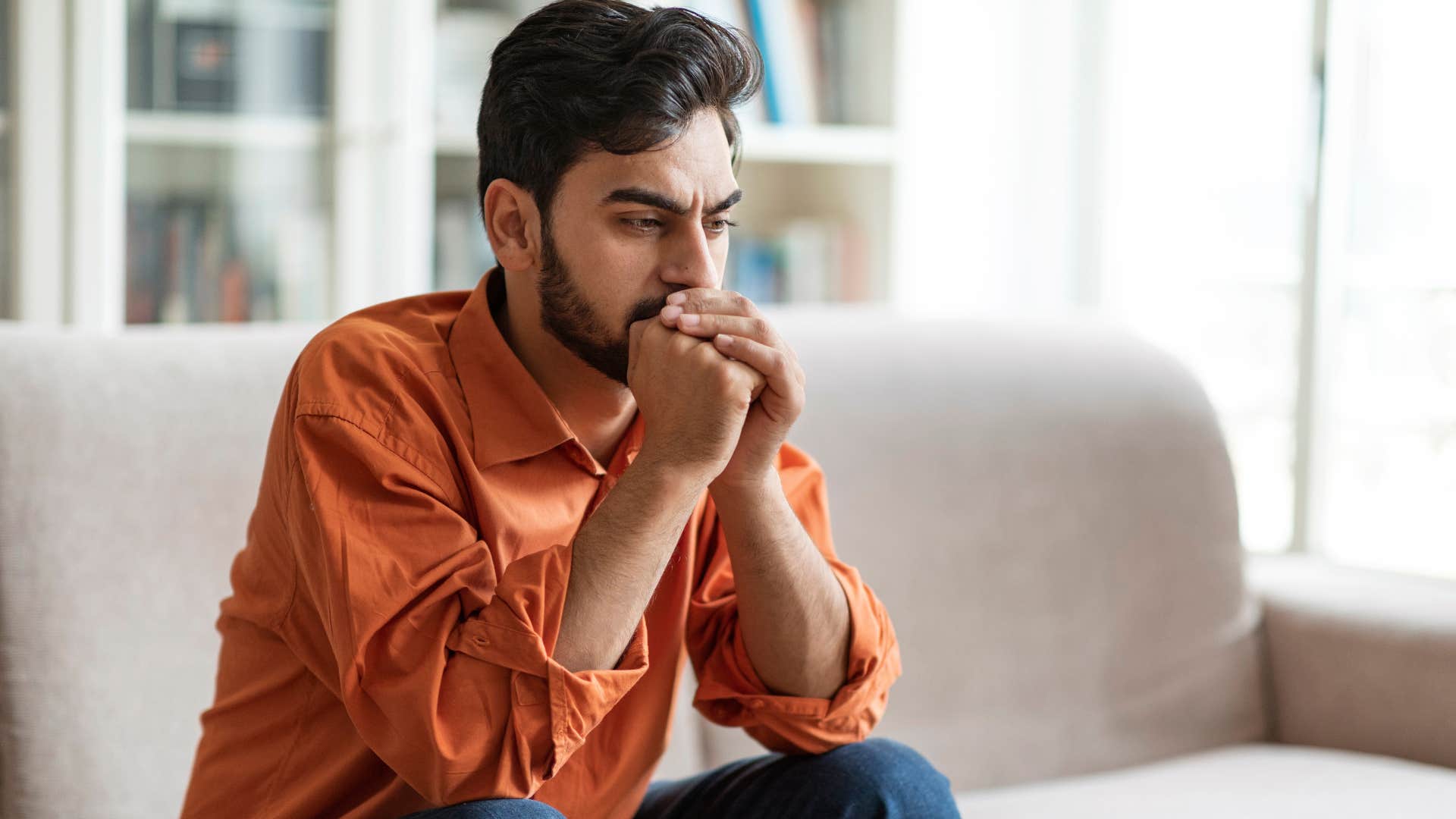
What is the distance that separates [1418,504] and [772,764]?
161cm

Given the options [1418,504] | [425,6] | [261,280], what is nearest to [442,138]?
[425,6]

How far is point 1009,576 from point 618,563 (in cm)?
80

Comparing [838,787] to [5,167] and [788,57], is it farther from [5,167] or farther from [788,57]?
[788,57]

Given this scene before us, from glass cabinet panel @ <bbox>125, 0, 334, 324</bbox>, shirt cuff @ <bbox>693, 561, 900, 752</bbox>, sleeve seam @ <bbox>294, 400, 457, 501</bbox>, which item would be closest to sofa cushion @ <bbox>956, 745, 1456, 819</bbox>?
shirt cuff @ <bbox>693, 561, 900, 752</bbox>

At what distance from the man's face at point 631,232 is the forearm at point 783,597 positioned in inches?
6.4

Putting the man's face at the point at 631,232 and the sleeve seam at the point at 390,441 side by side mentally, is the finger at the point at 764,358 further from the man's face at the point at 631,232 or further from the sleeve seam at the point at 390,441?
the sleeve seam at the point at 390,441

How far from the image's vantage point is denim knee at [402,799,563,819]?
3.19 ft

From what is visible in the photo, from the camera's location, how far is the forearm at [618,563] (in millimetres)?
1029

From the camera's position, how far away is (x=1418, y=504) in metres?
2.39

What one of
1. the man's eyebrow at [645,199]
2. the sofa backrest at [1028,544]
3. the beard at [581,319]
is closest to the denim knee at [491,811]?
the beard at [581,319]

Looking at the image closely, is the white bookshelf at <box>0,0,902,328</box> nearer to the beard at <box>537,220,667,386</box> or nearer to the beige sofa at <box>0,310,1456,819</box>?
the beige sofa at <box>0,310,1456,819</box>

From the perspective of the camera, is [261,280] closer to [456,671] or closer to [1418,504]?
[456,671]

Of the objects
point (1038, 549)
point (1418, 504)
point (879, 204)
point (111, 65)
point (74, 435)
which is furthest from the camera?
point (879, 204)

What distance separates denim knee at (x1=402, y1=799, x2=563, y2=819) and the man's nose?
0.41 m
